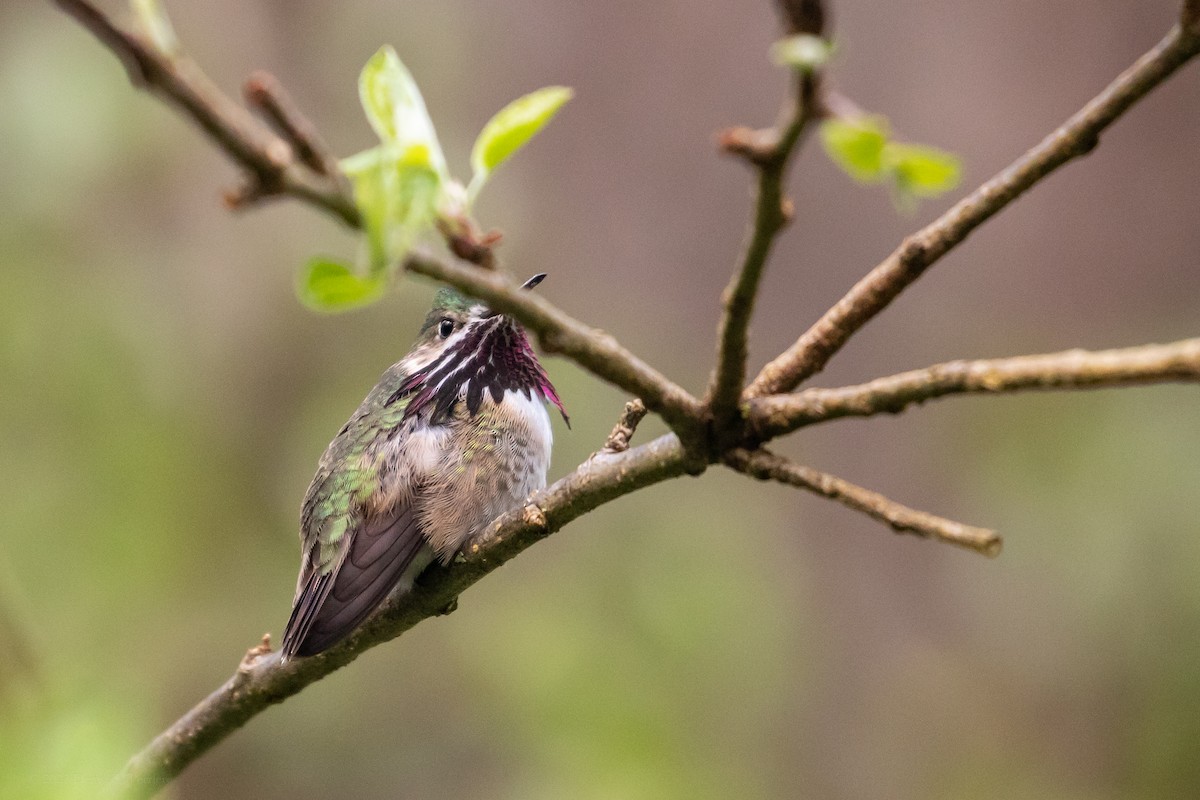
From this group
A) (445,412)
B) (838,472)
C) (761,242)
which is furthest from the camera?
(838,472)

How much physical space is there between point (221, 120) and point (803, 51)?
23.1 inches

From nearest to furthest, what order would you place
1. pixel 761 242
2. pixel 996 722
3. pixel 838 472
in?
pixel 761 242
pixel 996 722
pixel 838 472

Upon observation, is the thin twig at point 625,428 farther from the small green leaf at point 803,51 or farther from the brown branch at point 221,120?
the small green leaf at point 803,51

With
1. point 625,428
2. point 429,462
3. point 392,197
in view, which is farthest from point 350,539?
point 392,197

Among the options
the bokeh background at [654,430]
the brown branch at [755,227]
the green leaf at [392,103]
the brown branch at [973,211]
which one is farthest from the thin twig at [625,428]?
the bokeh background at [654,430]

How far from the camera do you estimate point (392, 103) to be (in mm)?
1557

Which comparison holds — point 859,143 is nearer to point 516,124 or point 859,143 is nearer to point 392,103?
point 516,124

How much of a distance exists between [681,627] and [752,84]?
3.58 meters

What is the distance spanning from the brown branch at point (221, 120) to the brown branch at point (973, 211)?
837mm

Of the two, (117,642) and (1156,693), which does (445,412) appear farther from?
(1156,693)

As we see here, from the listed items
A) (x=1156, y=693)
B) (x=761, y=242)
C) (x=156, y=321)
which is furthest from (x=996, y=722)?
(x=761, y=242)

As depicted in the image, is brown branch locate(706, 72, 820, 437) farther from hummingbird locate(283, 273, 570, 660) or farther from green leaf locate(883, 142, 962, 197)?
hummingbird locate(283, 273, 570, 660)

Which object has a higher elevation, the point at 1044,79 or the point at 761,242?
the point at 1044,79

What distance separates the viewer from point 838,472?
709 centimetres
